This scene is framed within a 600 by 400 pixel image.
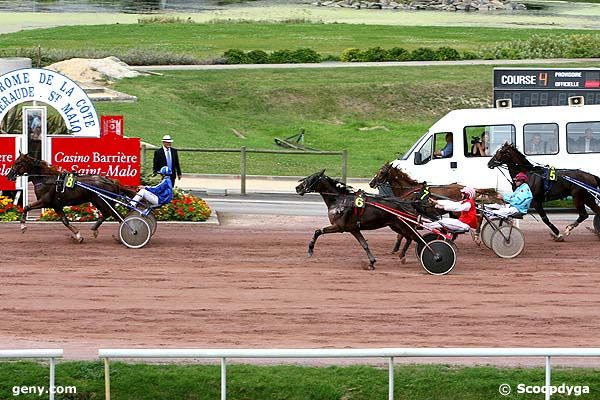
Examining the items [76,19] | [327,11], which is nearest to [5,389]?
[76,19]

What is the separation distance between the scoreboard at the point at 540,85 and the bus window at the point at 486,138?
299 cm

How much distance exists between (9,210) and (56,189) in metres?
3.00

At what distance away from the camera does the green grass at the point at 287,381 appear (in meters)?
14.2

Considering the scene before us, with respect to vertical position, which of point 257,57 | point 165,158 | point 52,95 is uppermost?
point 52,95

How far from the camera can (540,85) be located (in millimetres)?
30047

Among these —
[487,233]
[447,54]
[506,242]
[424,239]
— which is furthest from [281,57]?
[424,239]

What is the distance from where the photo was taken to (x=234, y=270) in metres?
21.1

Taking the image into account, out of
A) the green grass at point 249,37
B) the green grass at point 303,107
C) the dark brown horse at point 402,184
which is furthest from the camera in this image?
the green grass at point 249,37

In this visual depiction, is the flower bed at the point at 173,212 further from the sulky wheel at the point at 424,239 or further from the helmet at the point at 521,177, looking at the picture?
the helmet at the point at 521,177

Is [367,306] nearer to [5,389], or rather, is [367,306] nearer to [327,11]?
[5,389]

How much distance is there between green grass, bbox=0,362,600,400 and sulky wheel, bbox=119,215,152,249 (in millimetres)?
8008

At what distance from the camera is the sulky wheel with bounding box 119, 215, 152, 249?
74.3 feet

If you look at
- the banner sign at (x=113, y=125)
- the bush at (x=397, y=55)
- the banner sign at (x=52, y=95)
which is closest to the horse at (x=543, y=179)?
the banner sign at (x=52, y=95)

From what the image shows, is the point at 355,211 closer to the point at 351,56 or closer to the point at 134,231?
the point at 134,231
